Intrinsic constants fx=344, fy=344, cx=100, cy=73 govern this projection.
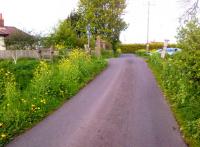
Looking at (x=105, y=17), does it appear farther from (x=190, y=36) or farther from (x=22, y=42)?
(x=190, y=36)

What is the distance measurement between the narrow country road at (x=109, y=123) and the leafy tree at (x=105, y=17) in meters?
43.7

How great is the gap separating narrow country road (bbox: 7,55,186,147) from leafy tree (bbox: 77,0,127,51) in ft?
144

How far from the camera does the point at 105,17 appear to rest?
58.1 metres

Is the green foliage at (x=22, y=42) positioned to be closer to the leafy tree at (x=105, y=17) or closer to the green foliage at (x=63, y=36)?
the green foliage at (x=63, y=36)

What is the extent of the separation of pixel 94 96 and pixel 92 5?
149ft

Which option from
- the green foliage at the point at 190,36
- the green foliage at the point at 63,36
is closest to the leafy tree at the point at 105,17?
the green foliage at the point at 63,36

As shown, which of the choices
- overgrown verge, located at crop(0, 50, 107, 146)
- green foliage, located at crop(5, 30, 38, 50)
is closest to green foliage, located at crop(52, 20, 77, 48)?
green foliage, located at crop(5, 30, 38, 50)

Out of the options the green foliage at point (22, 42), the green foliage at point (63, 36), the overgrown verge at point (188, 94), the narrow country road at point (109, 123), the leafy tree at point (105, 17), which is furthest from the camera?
the leafy tree at point (105, 17)

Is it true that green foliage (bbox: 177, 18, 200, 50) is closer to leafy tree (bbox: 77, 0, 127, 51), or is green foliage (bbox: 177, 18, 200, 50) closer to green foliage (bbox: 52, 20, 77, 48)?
green foliage (bbox: 52, 20, 77, 48)

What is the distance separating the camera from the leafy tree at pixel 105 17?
58000 mm

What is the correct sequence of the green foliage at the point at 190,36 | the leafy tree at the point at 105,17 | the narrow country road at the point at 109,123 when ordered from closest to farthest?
1. the narrow country road at the point at 109,123
2. the green foliage at the point at 190,36
3. the leafy tree at the point at 105,17

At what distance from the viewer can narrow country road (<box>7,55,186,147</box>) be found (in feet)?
27.8

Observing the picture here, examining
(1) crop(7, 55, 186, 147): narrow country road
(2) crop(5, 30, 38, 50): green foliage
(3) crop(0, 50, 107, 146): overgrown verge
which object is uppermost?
(2) crop(5, 30, 38, 50): green foliage

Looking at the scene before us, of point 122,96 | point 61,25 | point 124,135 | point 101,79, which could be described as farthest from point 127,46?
point 124,135
